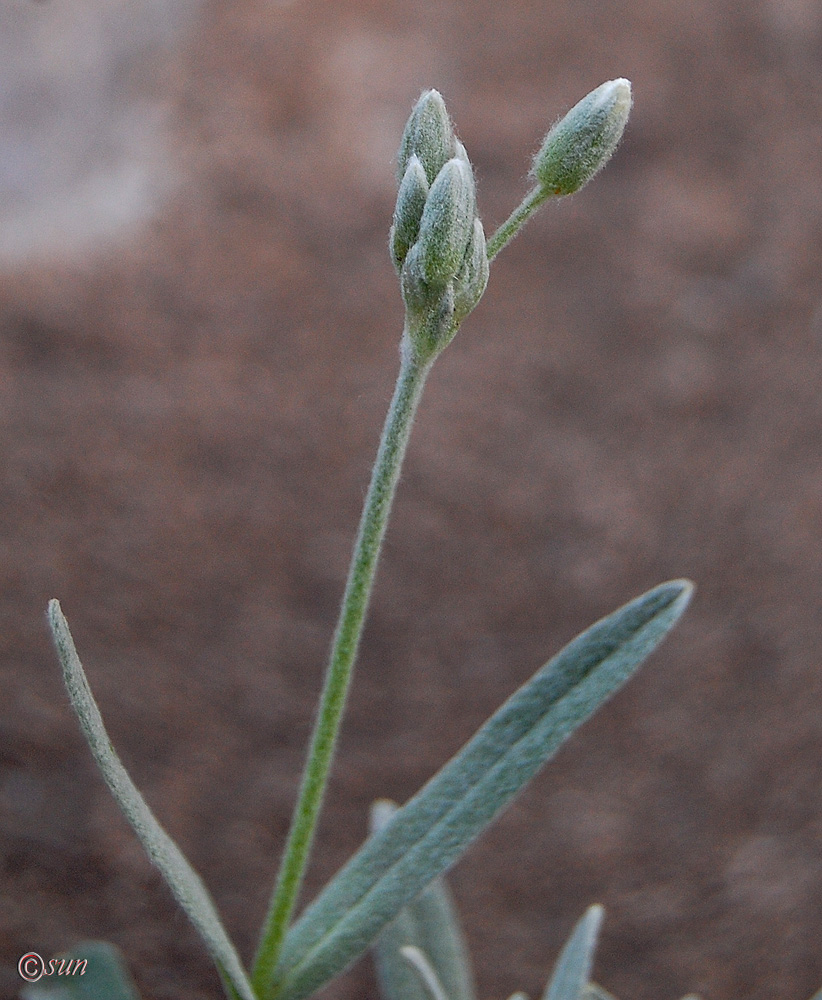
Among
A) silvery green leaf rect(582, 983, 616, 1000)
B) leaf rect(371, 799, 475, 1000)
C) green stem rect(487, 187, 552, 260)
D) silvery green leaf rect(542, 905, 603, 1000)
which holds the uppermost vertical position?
green stem rect(487, 187, 552, 260)

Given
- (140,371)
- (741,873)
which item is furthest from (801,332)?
(140,371)

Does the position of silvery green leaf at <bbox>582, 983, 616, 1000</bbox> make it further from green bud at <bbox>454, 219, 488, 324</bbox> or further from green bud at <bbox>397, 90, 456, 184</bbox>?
green bud at <bbox>397, 90, 456, 184</bbox>

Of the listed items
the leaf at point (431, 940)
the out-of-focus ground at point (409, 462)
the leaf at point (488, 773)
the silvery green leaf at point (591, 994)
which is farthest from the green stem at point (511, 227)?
the out-of-focus ground at point (409, 462)

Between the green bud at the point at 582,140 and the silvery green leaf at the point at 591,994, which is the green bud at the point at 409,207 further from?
the silvery green leaf at the point at 591,994

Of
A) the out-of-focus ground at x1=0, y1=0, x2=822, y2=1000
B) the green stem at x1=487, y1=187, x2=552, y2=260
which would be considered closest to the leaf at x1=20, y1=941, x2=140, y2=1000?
the out-of-focus ground at x1=0, y1=0, x2=822, y2=1000

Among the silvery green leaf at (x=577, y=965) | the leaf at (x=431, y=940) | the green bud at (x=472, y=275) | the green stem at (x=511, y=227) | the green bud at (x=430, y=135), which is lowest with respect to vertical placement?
the silvery green leaf at (x=577, y=965)

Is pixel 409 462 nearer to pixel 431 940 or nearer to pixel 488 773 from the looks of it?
pixel 431 940
